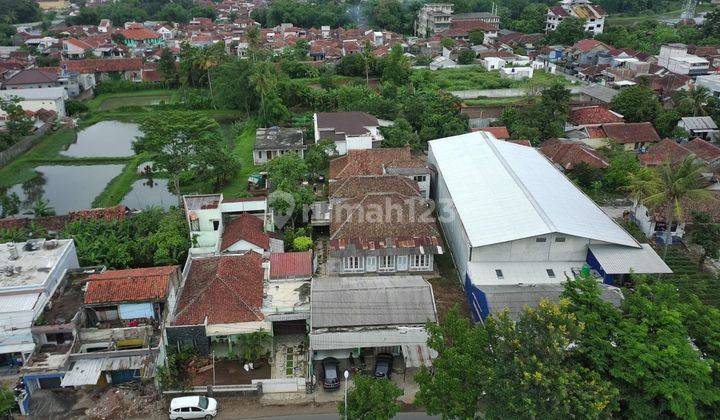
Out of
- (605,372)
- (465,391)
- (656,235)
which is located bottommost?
(656,235)

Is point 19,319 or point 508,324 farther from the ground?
point 508,324

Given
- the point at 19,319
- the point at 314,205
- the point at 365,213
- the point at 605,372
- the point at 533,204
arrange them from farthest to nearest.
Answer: the point at 314,205 → the point at 365,213 → the point at 533,204 → the point at 19,319 → the point at 605,372

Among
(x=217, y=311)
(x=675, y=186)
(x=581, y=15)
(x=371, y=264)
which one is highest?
(x=581, y=15)

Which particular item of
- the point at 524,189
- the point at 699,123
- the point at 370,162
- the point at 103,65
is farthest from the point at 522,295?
the point at 103,65

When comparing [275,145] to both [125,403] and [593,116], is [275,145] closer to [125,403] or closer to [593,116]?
[125,403]

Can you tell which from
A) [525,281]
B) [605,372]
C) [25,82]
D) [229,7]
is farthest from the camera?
[229,7]

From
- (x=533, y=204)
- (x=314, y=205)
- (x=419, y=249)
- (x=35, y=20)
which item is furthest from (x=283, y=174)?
(x=35, y=20)

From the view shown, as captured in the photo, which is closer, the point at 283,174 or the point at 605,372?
the point at 605,372

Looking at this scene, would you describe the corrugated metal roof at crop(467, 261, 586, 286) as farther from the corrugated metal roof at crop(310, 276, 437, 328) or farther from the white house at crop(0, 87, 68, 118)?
the white house at crop(0, 87, 68, 118)

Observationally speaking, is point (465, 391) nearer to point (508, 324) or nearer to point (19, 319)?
point (508, 324)
